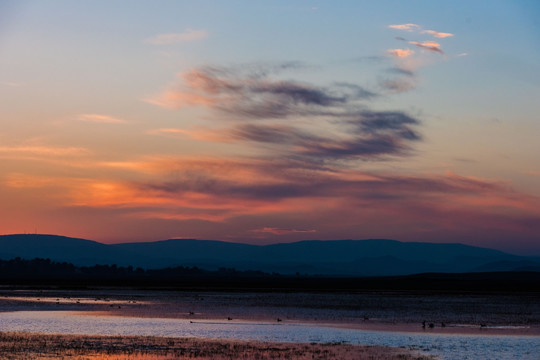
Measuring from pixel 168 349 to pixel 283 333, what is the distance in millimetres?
11295

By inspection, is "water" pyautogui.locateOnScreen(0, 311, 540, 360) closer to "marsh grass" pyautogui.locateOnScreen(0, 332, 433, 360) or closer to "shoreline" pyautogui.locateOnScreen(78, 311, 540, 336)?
"shoreline" pyautogui.locateOnScreen(78, 311, 540, 336)

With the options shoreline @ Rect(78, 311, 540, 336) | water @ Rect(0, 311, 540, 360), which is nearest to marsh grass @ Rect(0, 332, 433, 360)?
water @ Rect(0, 311, 540, 360)

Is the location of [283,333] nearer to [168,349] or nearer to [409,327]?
[409,327]

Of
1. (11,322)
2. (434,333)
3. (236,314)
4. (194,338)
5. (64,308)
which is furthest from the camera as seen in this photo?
(64,308)

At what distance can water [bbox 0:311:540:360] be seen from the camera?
40.9m

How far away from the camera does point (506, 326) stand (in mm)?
55469

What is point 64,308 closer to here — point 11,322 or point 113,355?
point 11,322

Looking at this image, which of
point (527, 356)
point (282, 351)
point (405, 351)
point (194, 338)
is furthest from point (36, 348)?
point (527, 356)

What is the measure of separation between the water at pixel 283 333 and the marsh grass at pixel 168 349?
2614 mm

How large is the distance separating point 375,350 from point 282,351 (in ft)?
17.1

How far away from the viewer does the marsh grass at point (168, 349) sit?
121 feet

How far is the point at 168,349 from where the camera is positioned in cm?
3919

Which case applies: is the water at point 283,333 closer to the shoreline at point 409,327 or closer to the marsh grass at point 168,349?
the shoreline at point 409,327

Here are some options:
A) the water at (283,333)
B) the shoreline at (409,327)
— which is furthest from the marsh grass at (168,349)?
the shoreline at (409,327)
